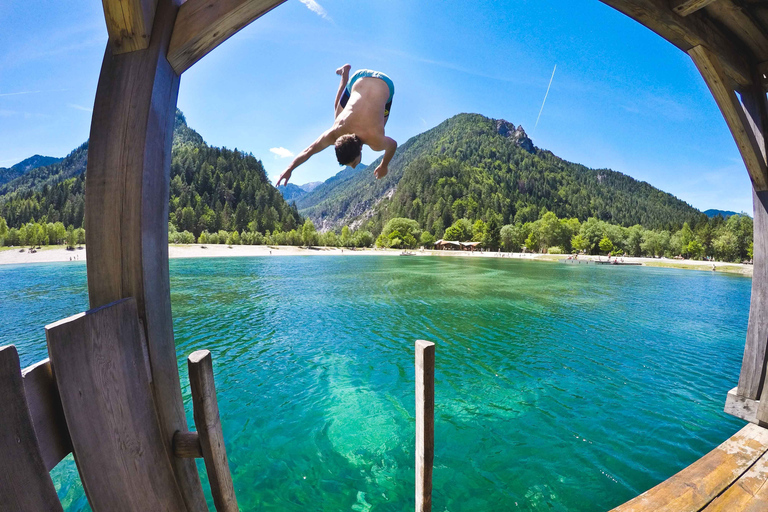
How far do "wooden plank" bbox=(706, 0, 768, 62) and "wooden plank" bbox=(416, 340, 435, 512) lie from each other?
3.71 m

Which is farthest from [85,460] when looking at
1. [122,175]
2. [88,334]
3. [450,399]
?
[450,399]

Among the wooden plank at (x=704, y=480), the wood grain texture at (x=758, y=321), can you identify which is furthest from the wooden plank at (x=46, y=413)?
the wood grain texture at (x=758, y=321)

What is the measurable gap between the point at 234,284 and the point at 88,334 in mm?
27884

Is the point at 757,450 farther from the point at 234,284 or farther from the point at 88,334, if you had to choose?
the point at 234,284

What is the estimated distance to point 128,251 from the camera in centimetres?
156

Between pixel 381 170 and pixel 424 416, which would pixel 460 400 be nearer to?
pixel 424 416

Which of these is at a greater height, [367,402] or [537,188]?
[537,188]

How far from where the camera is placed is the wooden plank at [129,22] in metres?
1.50

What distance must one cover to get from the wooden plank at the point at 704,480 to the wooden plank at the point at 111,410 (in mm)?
3121

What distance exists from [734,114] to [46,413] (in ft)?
17.2

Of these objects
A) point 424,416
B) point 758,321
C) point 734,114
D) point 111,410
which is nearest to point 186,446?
point 111,410

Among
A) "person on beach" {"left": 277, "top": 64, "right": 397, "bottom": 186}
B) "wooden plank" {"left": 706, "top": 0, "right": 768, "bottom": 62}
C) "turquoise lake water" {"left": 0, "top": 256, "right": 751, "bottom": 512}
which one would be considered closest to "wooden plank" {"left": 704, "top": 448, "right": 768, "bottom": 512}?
"turquoise lake water" {"left": 0, "top": 256, "right": 751, "bottom": 512}

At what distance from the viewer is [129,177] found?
155 centimetres

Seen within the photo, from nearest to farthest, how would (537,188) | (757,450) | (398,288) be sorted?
(757,450)
(398,288)
(537,188)
